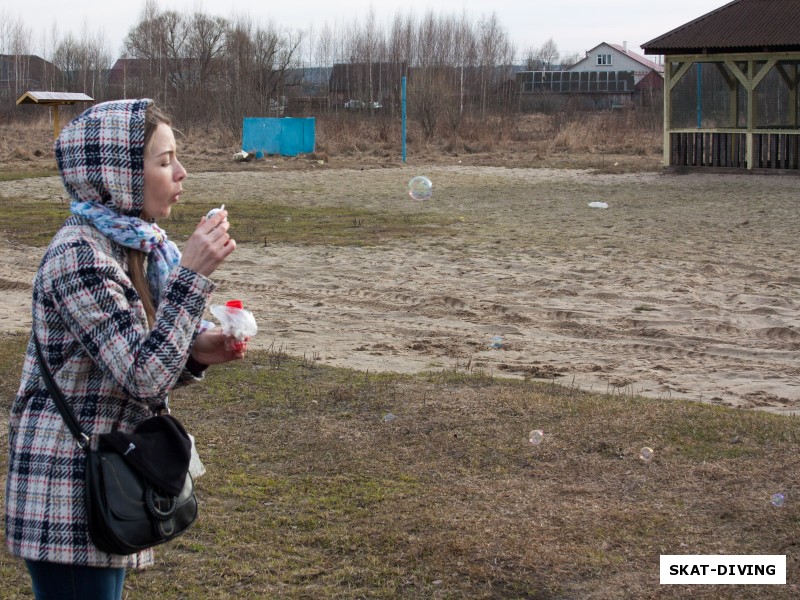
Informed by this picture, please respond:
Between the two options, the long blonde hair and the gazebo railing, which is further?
the gazebo railing

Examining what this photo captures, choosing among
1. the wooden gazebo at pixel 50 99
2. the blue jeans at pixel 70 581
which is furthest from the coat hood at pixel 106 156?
the wooden gazebo at pixel 50 99

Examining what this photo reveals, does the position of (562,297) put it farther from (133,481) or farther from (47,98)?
(47,98)

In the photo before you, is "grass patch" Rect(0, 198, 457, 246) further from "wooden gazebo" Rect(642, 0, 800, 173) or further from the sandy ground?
"wooden gazebo" Rect(642, 0, 800, 173)

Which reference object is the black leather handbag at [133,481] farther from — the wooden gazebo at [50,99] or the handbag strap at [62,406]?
the wooden gazebo at [50,99]

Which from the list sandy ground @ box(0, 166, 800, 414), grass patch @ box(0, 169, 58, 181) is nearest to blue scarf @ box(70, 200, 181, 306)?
sandy ground @ box(0, 166, 800, 414)

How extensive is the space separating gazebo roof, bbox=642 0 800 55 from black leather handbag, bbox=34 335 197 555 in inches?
833

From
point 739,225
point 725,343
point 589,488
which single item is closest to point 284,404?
point 589,488

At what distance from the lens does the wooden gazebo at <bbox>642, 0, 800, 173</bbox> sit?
21859mm

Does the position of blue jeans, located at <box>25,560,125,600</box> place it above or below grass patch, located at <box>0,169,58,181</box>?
below

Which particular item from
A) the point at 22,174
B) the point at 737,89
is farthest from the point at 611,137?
the point at 22,174

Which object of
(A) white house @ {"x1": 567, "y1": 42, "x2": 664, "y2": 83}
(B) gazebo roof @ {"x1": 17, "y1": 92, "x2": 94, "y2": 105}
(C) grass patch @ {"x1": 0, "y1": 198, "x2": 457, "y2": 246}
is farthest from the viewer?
(A) white house @ {"x1": 567, "y1": 42, "x2": 664, "y2": 83}

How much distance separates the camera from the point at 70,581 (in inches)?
87.8

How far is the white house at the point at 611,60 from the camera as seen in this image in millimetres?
85062

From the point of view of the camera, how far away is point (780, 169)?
21906 millimetres
